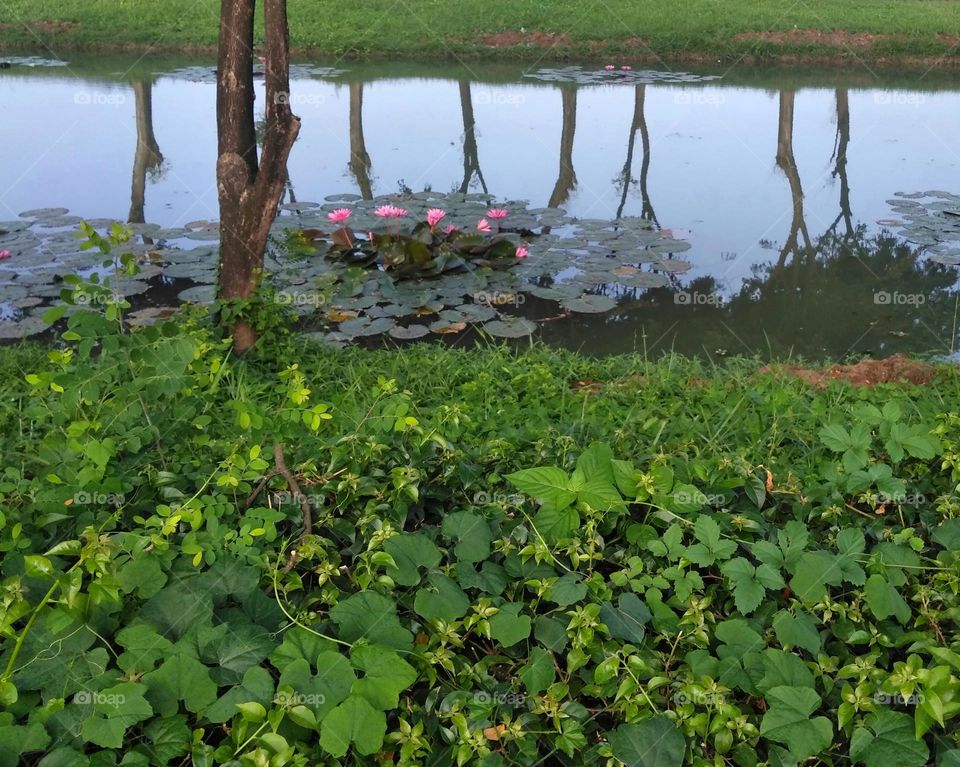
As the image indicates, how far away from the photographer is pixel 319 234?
5398 mm

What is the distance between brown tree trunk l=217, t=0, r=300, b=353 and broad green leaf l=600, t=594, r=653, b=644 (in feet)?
8.35

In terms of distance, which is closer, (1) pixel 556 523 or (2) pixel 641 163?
(1) pixel 556 523

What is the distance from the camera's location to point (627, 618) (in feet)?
4.50

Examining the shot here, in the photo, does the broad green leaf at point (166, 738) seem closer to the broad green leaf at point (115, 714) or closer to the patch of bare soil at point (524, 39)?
the broad green leaf at point (115, 714)

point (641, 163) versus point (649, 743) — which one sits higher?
point (641, 163)

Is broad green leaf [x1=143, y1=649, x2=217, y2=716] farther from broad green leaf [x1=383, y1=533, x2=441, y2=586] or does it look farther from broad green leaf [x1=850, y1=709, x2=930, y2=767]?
broad green leaf [x1=850, y1=709, x2=930, y2=767]

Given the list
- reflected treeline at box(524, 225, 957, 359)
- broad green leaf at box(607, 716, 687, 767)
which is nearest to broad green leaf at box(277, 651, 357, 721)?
broad green leaf at box(607, 716, 687, 767)

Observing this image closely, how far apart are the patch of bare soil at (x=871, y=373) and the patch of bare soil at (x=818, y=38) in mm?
12167

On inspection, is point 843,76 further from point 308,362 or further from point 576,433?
point 576,433

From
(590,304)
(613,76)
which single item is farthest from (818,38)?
(590,304)

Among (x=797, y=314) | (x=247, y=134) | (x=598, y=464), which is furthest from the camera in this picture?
(x=797, y=314)

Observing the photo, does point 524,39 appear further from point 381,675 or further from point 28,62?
point 381,675

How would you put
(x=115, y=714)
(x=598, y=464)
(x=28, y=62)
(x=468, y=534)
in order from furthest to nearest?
(x=28, y=62), (x=598, y=464), (x=468, y=534), (x=115, y=714)

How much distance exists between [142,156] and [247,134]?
4669mm
